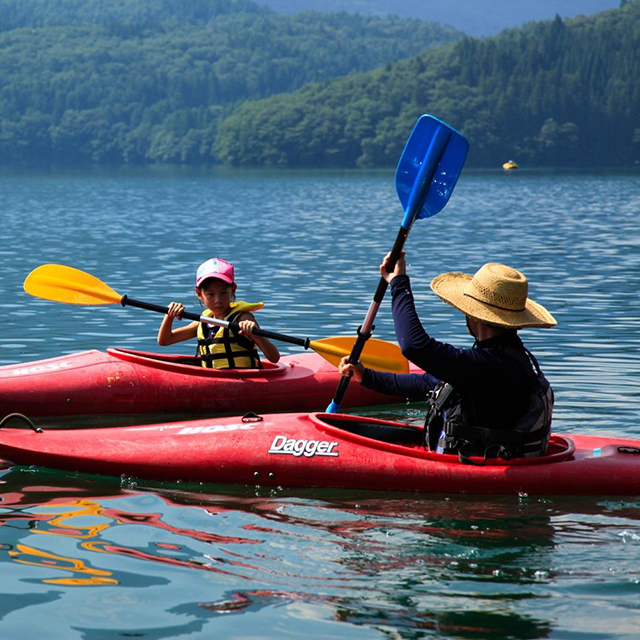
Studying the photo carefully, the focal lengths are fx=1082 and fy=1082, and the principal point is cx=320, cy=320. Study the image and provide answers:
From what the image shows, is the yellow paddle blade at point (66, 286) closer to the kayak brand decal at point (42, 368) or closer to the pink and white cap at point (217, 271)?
the kayak brand decal at point (42, 368)

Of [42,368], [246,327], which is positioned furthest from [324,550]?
[42,368]

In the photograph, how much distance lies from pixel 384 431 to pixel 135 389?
2826 mm

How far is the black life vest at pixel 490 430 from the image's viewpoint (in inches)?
231

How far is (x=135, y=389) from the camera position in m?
8.80

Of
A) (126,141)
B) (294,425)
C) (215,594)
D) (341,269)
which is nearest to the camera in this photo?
(215,594)

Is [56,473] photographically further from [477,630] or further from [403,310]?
[477,630]

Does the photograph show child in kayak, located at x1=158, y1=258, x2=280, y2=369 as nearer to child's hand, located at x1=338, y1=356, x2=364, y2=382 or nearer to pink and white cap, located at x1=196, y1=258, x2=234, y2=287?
Result: pink and white cap, located at x1=196, y1=258, x2=234, y2=287

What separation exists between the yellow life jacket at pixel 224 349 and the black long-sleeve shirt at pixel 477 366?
10.8 feet

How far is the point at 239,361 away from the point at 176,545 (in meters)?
3.69

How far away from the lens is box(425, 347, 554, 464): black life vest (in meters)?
5.88

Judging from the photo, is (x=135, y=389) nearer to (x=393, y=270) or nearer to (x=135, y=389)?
(x=135, y=389)

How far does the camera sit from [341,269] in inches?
797

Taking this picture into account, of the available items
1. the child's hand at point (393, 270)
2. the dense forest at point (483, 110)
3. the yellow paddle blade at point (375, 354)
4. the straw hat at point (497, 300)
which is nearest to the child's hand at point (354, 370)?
the child's hand at point (393, 270)

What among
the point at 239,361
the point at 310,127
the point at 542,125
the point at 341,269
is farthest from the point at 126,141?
the point at 239,361
